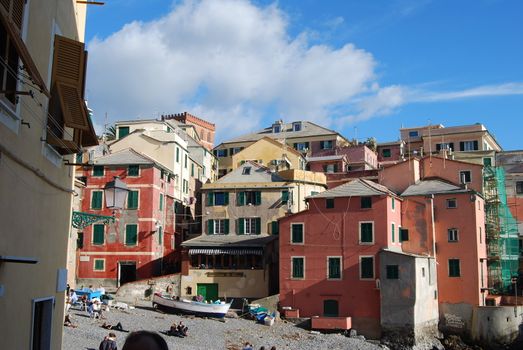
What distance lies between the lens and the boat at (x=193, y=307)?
43250mm

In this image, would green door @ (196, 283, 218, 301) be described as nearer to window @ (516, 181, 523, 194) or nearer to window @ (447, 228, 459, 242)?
window @ (447, 228, 459, 242)

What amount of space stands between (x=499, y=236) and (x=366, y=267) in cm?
1537

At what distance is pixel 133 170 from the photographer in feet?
169

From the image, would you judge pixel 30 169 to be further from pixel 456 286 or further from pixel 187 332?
pixel 456 286

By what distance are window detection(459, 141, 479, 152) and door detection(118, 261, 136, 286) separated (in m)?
40.6

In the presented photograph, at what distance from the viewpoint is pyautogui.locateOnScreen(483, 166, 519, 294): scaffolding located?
52.4m

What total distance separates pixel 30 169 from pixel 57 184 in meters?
1.75

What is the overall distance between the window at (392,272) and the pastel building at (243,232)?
33.1 ft

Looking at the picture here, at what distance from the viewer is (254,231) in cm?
5291

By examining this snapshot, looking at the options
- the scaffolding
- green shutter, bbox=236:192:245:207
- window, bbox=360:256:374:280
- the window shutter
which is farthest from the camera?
green shutter, bbox=236:192:245:207

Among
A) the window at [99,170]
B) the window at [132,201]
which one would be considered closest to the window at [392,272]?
the window at [132,201]

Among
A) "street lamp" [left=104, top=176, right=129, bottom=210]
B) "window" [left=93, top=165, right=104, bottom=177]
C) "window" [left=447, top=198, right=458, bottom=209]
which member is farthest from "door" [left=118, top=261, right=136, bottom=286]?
"street lamp" [left=104, top=176, right=129, bottom=210]

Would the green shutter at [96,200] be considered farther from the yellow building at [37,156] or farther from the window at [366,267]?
the yellow building at [37,156]

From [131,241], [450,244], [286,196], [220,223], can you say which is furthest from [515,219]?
[131,241]
